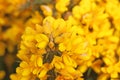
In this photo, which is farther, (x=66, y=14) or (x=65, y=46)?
(x=66, y=14)

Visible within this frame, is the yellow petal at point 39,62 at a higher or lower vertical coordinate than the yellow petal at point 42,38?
lower

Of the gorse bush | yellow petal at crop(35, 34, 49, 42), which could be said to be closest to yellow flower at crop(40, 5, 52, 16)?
the gorse bush

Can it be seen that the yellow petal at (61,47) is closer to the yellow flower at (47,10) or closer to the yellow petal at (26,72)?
the yellow petal at (26,72)

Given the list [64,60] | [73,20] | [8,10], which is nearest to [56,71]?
[64,60]

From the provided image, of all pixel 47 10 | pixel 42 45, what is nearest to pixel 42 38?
pixel 42 45

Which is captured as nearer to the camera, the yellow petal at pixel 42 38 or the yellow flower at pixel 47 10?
the yellow petal at pixel 42 38

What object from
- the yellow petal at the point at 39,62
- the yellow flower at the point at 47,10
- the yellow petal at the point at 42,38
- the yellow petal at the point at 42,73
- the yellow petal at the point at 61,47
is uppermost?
the yellow flower at the point at 47,10

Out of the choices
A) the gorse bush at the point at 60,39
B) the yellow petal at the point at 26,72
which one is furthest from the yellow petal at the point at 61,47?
the yellow petal at the point at 26,72

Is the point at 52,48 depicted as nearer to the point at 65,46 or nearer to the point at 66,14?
the point at 65,46

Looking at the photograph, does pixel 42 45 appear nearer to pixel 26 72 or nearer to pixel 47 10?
pixel 26 72
